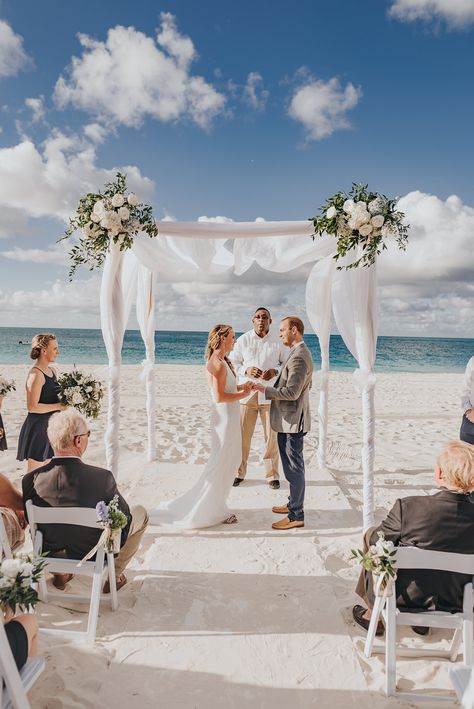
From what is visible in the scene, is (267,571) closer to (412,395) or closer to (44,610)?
(44,610)

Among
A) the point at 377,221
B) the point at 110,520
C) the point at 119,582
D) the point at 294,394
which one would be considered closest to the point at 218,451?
the point at 294,394

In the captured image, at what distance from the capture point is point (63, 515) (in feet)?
9.07

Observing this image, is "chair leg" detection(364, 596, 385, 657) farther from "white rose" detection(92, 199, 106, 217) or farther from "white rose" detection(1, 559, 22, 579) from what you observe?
"white rose" detection(92, 199, 106, 217)

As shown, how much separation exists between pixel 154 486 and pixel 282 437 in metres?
1.99

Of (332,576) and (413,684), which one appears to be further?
(332,576)

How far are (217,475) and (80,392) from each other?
5.27ft

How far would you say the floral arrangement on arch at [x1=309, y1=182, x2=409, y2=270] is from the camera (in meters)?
3.86

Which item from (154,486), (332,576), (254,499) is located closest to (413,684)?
(332,576)

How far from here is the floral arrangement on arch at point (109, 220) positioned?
406cm

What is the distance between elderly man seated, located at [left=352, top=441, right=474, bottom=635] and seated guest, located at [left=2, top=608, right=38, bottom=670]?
188 cm

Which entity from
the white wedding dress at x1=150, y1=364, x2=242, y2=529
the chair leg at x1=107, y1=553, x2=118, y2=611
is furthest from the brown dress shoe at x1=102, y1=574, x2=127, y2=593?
the white wedding dress at x1=150, y1=364, x2=242, y2=529

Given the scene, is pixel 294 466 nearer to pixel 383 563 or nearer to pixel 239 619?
pixel 239 619

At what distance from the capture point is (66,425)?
2.90 meters

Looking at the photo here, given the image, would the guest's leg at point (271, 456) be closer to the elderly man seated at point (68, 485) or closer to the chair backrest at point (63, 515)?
the elderly man seated at point (68, 485)
